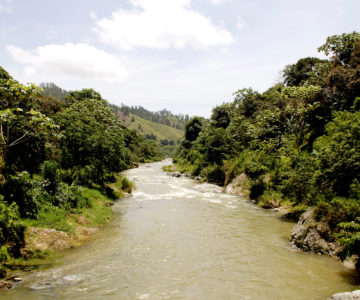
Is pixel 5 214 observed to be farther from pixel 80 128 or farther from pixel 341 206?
pixel 341 206

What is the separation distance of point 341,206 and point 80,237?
509 inches

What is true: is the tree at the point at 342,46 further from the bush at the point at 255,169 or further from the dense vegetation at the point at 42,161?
the dense vegetation at the point at 42,161

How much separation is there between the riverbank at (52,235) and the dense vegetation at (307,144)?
37.4 feet

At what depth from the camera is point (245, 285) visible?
Answer: 8734mm

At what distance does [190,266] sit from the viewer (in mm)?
10273

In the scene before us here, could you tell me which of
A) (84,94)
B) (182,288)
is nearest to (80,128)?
(182,288)

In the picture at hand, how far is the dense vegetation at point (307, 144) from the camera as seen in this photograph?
11.9 meters

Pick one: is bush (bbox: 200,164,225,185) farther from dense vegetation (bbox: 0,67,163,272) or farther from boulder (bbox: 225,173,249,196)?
dense vegetation (bbox: 0,67,163,272)

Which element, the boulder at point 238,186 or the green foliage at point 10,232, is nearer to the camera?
the green foliage at point 10,232

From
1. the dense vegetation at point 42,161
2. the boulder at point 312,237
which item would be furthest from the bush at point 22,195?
the boulder at point 312,237

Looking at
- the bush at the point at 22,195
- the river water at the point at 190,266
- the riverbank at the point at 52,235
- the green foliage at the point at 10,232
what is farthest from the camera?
the bush at the point at 22,195

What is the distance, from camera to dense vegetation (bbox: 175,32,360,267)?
468 inches

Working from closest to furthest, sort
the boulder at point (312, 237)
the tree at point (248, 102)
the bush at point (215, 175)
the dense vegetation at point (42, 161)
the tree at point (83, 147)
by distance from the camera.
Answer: the dense vegetation at point (42, 161), the boulder at point (312, 237), the tree at point (83, 147), the bush at point (215, 175), the tree at point (248, 102)

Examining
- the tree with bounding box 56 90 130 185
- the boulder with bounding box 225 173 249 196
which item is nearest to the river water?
the tree with bounding box 56 90 130 185
